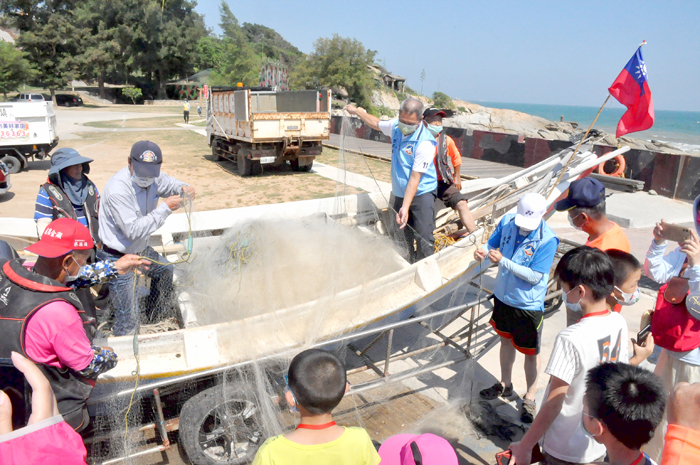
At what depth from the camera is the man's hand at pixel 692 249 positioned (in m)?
2.35

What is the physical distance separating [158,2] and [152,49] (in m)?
6.73

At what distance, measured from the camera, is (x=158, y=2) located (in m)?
51.6

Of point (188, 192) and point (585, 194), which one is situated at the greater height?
point (585, 194)

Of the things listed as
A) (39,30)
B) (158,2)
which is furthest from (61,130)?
(158,2)

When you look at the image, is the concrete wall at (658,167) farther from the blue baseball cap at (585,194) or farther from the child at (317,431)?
the child at (317,431)

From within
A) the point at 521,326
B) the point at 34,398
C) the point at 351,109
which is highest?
the point at 351,109

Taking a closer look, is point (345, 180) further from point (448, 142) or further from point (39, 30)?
point (39, 30)

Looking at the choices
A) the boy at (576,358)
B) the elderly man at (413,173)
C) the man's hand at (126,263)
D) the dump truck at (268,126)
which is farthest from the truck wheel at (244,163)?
the boy at (576,358)

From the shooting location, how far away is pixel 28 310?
1.84 m

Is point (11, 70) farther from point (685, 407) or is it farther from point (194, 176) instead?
point (685, 407)

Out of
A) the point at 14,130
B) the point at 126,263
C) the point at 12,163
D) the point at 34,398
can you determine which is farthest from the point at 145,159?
the point at 12,163

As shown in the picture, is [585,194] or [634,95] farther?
[634,95]

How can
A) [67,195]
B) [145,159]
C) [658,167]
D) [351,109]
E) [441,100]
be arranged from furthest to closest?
[441,100]
[658,167]
[351,109]
[67,195]
[145,159]

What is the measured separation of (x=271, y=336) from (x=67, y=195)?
2.23 m
